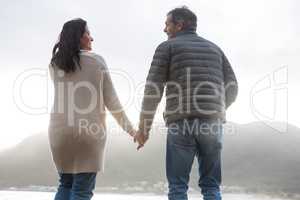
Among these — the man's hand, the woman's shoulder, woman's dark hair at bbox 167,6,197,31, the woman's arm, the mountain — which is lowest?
the mountain

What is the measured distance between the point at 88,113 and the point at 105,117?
0.58 feet

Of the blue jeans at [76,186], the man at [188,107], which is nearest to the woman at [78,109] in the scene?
the blue jeans at [76,186]

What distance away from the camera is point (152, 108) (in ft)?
13.3

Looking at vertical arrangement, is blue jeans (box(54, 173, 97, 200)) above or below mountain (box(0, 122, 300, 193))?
above

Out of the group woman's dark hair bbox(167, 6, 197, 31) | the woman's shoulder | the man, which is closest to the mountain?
woman's dark hair bbox(167, 6, 197, 31)

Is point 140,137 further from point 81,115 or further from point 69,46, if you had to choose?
point 69,46

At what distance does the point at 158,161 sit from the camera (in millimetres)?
31594

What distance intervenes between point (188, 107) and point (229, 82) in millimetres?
623

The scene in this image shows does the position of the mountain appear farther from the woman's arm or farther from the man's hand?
the woman's arm

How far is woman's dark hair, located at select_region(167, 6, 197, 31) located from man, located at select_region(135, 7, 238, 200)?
13 centimetres

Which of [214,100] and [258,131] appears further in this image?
[258,131]

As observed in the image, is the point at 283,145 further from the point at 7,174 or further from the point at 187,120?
the point at 187,120

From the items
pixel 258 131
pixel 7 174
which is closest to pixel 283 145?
pixel 258 131

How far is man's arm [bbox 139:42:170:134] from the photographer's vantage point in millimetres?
3990
